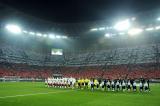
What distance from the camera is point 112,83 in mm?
32344

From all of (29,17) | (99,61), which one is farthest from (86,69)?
(29,17)

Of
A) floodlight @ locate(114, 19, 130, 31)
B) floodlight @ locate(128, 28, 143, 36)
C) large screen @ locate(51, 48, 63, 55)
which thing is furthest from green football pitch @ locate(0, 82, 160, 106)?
large screen @ locate(51, 48, 63, 55)

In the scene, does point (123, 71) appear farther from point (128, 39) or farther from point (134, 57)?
point (128, 39)

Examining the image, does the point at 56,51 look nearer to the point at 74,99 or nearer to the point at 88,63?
the point at 88,63

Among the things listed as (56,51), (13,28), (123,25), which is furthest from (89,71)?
(13,28)

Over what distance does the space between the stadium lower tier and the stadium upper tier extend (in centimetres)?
236

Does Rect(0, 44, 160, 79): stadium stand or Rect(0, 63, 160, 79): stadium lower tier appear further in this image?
Rect(0, 44, 160, 79): stadium stand

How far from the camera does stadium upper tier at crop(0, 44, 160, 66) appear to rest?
7331 cm

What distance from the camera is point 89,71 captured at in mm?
79562

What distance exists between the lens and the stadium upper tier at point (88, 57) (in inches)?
2886

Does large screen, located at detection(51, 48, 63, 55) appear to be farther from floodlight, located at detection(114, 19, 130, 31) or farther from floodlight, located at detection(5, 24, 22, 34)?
floodlight, located at detection(114, 19, 130, 31)

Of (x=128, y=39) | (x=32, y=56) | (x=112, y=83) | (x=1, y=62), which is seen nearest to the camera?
(x=112, y=83)

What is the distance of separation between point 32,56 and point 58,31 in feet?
45.5

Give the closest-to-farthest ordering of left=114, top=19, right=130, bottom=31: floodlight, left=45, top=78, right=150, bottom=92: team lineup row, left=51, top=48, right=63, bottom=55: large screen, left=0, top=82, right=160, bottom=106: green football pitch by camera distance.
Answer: left=0, top=82, right=160, bottom=106: green football pitch, left=45, top=78, right=150, bottom=92: team lineup row, left=114, top=19, right=130, bottom=31: floodlight, left=51, top=48, right=63, bottom=55: large screen
